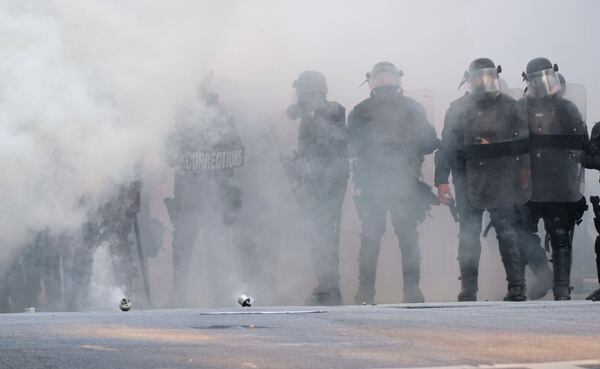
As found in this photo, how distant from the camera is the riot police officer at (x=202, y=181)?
13.3 meters

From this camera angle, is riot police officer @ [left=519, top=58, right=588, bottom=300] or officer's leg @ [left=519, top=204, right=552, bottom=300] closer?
riot police officer @ [left=519, top=58, right=588, bottom=300]

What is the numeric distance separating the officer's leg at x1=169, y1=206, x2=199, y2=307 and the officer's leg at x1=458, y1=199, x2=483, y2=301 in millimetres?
2854

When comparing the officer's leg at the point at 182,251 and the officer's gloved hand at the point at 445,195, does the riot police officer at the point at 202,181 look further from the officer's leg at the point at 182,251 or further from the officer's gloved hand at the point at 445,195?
the officer's gloved hand at the point at 445,195

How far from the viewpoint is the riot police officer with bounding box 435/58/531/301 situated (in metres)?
13.1

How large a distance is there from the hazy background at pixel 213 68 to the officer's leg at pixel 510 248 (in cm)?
116

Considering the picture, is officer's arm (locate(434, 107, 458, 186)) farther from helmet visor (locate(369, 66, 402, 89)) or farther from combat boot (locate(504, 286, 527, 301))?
combat boot (locate(504, 286, 527, 301))

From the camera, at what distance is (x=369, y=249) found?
13266mm

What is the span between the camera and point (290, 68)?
13.8 meters

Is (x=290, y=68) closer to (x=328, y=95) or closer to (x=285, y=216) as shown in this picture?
(x=328, y=95)

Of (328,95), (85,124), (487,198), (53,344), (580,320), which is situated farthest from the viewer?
(328,95)

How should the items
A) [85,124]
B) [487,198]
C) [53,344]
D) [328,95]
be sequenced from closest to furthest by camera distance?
[53,344]
[85,124]
[487,198]
[328,95]

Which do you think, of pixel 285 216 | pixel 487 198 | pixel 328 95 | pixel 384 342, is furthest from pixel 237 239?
pixel 384 342

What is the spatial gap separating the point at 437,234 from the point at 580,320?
6.01m

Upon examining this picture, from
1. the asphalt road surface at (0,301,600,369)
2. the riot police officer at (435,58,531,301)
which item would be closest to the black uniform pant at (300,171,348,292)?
the riot police officer at (435,58,531,301)
